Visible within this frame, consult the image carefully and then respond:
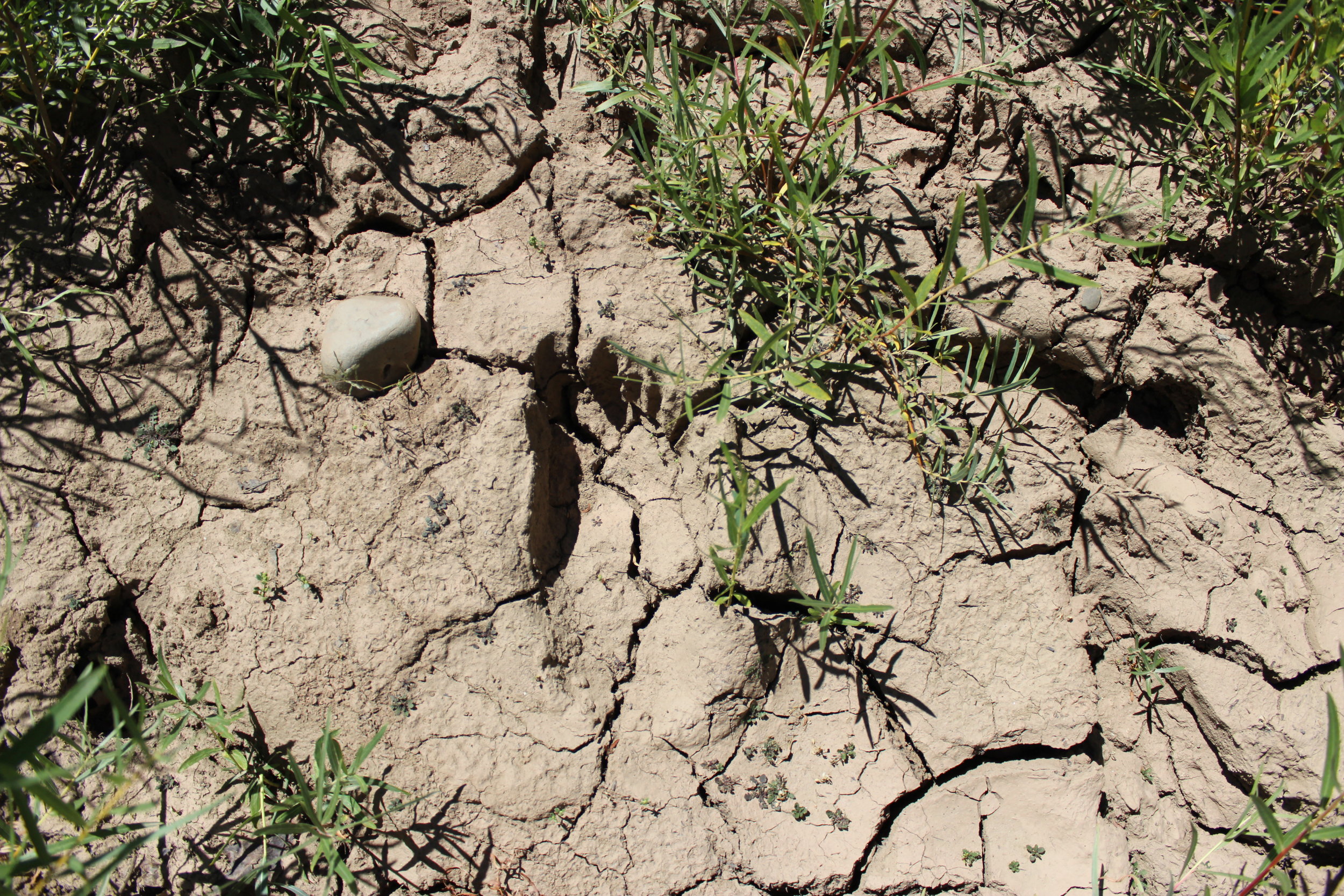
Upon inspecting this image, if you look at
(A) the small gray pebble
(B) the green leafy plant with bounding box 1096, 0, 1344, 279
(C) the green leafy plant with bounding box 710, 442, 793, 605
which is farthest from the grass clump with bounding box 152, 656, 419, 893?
(B) the green leafy plant with bounding box 1096, 0, 1344, 279

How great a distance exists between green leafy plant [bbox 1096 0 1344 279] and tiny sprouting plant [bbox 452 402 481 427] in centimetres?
199

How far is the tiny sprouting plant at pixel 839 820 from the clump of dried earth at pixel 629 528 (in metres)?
0.01

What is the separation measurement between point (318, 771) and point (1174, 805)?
6.71ft

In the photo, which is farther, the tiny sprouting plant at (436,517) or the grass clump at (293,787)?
the tiny sprouting plant at (436,517)

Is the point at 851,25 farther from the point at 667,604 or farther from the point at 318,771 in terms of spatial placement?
the point at 318,771

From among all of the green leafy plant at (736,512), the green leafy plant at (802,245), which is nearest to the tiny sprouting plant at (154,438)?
the green leafy plant at (802,245)

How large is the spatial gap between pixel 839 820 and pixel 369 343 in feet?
5.33

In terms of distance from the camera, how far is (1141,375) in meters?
2.06

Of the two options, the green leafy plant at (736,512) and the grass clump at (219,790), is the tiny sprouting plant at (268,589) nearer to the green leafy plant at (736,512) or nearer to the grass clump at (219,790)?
the grass clump at (219,790)

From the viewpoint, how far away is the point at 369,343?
1.90 meters

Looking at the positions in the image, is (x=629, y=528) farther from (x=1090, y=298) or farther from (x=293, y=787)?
(x=1090, y=298)

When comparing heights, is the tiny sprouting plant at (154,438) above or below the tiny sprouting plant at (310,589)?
above

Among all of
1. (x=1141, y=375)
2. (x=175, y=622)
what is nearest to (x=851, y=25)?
(x=1141, y=375)

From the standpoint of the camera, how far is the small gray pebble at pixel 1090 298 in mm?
2064
